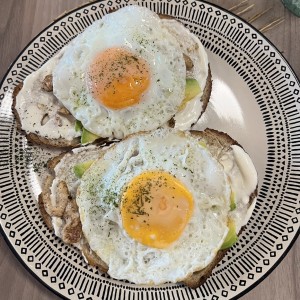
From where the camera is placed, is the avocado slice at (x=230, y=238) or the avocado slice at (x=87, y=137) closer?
the avocado slice at (x=230, y=238)

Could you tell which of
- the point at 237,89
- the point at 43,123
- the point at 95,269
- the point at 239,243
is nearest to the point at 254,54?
the point at 237,89

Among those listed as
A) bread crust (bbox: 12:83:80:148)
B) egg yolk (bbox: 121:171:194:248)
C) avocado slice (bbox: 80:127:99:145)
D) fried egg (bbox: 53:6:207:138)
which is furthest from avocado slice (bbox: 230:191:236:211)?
bread crust (bbox: 12:83:80:148)

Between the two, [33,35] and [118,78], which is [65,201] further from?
[33,35]

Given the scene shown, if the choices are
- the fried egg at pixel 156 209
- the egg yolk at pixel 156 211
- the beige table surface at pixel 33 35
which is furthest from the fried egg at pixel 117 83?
the beige table surface at pixel 33 35

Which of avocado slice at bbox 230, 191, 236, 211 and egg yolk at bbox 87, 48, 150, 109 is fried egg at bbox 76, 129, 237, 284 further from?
egg yolk at bbox 87, 48, 150, 109

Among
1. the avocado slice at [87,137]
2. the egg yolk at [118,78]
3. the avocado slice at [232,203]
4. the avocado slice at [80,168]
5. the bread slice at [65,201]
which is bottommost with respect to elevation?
the bread slice at [65,201]

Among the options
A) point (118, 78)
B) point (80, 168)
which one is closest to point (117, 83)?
point (118, 78)

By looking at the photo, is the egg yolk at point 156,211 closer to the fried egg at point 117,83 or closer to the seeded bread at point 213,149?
the seeded bread at point 213,149
